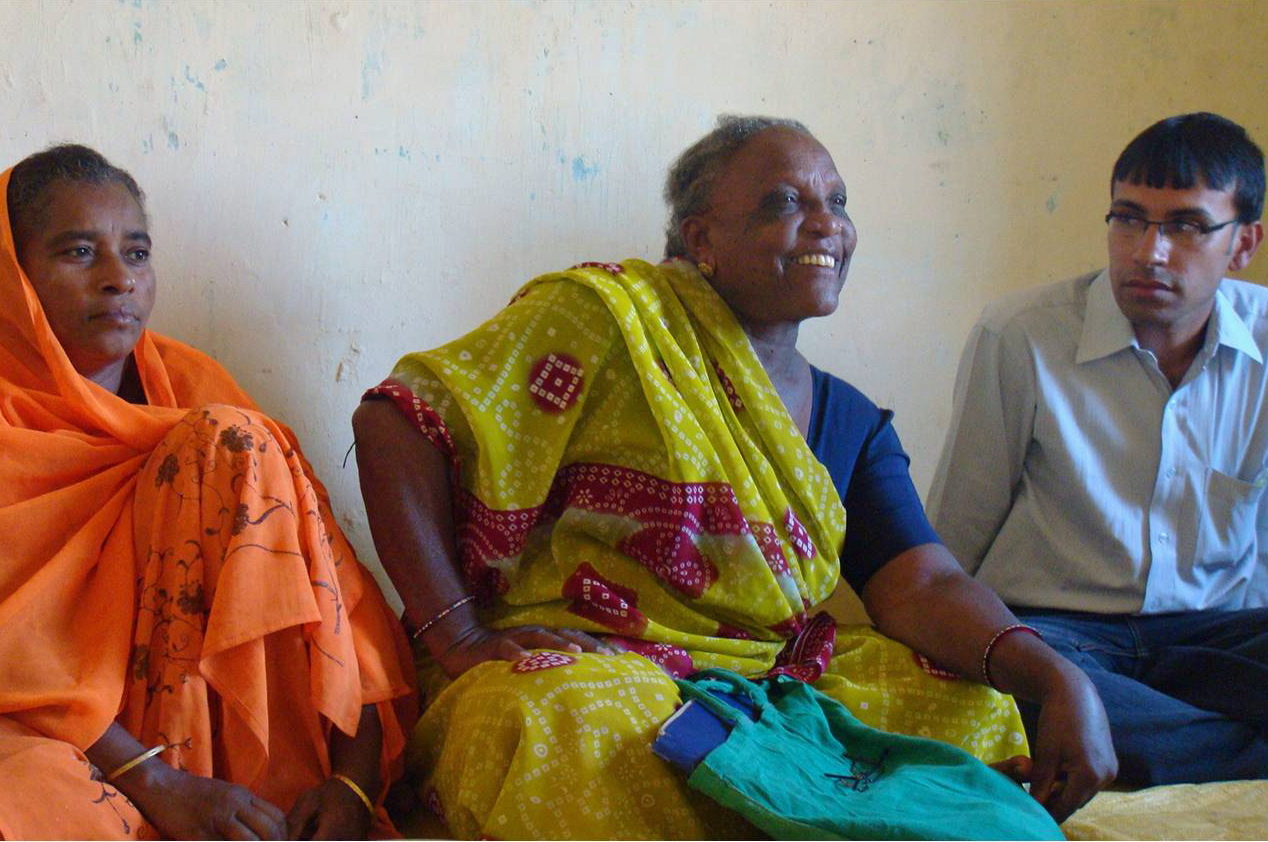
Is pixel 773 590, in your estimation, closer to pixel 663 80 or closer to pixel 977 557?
pixel 977 557

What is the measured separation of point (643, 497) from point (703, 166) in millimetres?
575

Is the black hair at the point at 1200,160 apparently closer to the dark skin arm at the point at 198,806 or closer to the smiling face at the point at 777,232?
the smiling face at the point at 777,232

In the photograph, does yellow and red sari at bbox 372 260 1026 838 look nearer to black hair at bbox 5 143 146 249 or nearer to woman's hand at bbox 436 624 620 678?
woman's hand at bbox 436 624 620 678

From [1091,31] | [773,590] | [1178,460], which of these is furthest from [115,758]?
[1091,31]

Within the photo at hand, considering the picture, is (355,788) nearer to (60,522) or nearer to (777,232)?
(60,522)

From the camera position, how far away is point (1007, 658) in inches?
73.8

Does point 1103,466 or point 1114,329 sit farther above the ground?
point 1114,329

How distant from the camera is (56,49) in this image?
6.55ft

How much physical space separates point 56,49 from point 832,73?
141 cm

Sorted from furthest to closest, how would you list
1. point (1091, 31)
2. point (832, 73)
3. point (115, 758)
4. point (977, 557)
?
point (1091, 31), point (832, 73), point (977, 557), point (115, 758)

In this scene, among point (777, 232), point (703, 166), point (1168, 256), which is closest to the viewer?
point (777, 232)

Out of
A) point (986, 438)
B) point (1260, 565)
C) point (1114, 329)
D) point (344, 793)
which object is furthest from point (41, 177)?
point (1260, 565)

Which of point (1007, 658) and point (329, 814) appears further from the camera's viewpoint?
point (1007, 658)

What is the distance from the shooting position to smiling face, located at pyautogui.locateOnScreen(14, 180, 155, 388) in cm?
175
